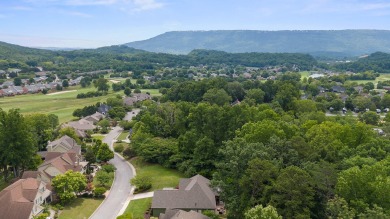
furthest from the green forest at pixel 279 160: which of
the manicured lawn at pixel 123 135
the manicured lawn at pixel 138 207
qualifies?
the manicured lawn at pixel 123 135

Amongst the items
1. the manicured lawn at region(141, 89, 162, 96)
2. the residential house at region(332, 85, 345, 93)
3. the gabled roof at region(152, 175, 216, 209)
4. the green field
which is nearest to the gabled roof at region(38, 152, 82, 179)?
the gabled roof at region(152, 175, 216, 209)

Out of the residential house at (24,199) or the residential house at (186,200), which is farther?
the residential house at (186,200)

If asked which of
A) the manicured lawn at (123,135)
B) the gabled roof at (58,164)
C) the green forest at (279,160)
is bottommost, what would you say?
the manicured lawn at (123,135)

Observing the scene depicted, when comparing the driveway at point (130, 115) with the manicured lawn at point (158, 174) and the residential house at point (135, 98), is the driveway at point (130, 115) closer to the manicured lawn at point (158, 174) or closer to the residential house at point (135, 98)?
the residential house at point (135, 98)

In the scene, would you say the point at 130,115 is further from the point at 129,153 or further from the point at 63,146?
the point at 63,146

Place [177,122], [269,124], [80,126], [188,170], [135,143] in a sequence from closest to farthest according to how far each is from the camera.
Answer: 1. [269,124]
2. [188,170]
3. [135,143]
4. [177,122]
5. [80,126]

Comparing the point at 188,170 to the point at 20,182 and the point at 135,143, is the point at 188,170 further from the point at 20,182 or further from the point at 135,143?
the point at 20,182

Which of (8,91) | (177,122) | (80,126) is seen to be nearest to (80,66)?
(8,91)
